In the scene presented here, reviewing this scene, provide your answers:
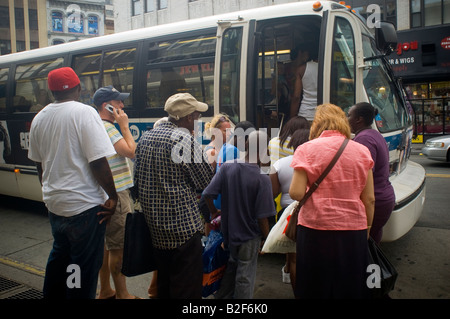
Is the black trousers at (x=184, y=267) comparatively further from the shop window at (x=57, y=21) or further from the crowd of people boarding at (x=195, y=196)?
the shop window at (x=57, y=21)

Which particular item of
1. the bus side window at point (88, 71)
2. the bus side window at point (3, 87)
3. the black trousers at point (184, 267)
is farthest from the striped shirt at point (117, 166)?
the bus side window at point (3, 87)

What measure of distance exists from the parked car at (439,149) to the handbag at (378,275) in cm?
996

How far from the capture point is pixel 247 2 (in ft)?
72.4

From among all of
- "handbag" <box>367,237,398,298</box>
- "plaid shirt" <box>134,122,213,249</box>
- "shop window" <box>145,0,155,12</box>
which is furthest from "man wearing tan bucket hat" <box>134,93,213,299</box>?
"shop window" <box>145,0,155,12</box>

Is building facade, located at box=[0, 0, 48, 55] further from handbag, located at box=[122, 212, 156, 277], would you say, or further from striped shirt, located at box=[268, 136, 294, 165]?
handbag, located at box=[122, 212, 156, 277]

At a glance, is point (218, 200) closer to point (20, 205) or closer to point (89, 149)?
point (89, 149)

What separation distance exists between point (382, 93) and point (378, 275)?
2994 mm

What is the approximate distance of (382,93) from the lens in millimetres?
5125

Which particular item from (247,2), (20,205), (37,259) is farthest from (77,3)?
(37,259)

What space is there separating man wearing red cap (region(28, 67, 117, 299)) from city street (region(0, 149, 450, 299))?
130 cm

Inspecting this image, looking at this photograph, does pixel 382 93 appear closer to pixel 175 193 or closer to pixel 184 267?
pixel 175 193

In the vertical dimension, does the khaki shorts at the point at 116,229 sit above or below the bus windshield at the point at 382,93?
below

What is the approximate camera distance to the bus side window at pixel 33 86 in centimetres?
710
